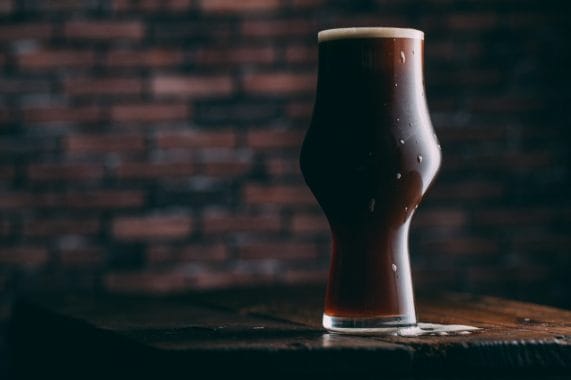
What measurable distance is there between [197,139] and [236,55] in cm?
25

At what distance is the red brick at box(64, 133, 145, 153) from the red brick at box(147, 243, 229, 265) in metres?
0.27

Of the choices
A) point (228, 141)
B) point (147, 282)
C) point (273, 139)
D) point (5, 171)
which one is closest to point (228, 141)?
point (228, 141)

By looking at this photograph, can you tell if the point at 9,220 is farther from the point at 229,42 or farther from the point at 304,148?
the point at 304,148

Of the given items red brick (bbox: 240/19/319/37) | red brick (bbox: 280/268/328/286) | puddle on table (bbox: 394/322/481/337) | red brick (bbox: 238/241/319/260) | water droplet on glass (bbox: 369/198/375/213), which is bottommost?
red brick (bbox: 280/268/328/286)

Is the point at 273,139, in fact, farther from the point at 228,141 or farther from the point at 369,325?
the point at 369,325

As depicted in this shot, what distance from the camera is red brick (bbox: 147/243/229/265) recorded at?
2.99 m

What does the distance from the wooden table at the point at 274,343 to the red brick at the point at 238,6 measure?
1.31 m

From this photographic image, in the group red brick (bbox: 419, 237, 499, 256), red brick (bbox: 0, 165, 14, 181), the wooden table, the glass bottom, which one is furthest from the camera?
red brick (bbox: 419, 237, 499, 256)

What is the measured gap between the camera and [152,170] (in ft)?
9.77

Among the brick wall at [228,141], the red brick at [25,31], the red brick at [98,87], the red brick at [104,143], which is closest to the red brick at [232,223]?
the brick wall at [228,141]

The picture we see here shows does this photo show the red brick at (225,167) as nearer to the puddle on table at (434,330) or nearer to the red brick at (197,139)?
the red brick at (197,139)

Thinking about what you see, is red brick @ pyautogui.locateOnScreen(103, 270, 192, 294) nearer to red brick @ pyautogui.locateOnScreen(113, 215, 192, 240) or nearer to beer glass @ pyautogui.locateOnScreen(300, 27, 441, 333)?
red brick @ pyautogui.locateOnScreen(113, 215, 192, 240)

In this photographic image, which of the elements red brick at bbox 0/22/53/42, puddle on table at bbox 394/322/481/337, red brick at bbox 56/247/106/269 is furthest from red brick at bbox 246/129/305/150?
puddle on table at bbox 394/322/481/337

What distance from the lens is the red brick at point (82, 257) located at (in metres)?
2.98
